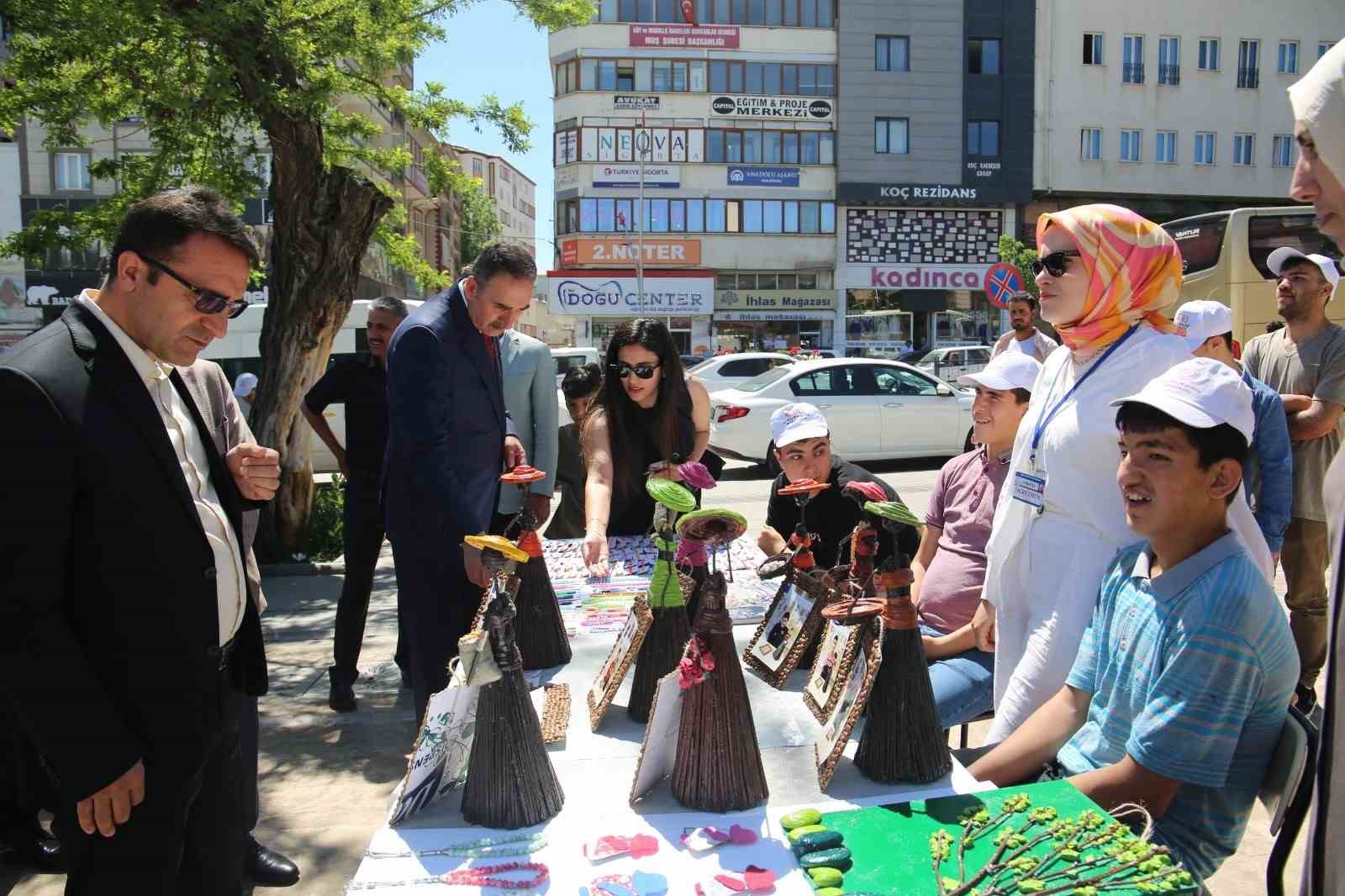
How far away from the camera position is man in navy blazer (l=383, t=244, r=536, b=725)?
2.89m

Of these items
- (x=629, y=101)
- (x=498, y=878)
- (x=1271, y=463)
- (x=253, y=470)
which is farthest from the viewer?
(x=629, y=101)

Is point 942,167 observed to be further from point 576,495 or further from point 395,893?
point 395,893

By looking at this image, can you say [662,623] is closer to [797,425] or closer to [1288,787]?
[1288,787]

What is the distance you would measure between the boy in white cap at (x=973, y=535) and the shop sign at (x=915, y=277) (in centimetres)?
3622

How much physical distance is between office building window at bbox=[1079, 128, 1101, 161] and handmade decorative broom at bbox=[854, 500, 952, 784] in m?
42.3

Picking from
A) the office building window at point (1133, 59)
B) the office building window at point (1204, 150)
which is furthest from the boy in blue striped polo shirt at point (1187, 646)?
the office building window at point (1204, 150)

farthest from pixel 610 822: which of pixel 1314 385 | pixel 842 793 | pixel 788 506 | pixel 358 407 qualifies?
pixel 1314 385

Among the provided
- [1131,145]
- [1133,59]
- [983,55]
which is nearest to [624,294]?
[983,55]

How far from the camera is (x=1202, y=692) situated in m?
1.75

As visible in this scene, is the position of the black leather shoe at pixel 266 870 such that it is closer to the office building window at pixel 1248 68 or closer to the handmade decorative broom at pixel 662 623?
the handmade decorative broom at pixel 662 623

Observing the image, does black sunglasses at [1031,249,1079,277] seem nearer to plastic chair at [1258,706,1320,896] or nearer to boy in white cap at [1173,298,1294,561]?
plastic chair at [1258,706,1320,896]

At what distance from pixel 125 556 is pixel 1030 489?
2116 millimetres

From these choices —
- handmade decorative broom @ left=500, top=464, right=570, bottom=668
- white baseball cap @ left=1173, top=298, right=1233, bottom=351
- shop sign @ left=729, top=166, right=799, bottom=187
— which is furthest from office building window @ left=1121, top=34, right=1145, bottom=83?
handmade decorative broom @ left=500, top=464, right=570, bottom=668

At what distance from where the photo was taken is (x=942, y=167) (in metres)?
38.2
